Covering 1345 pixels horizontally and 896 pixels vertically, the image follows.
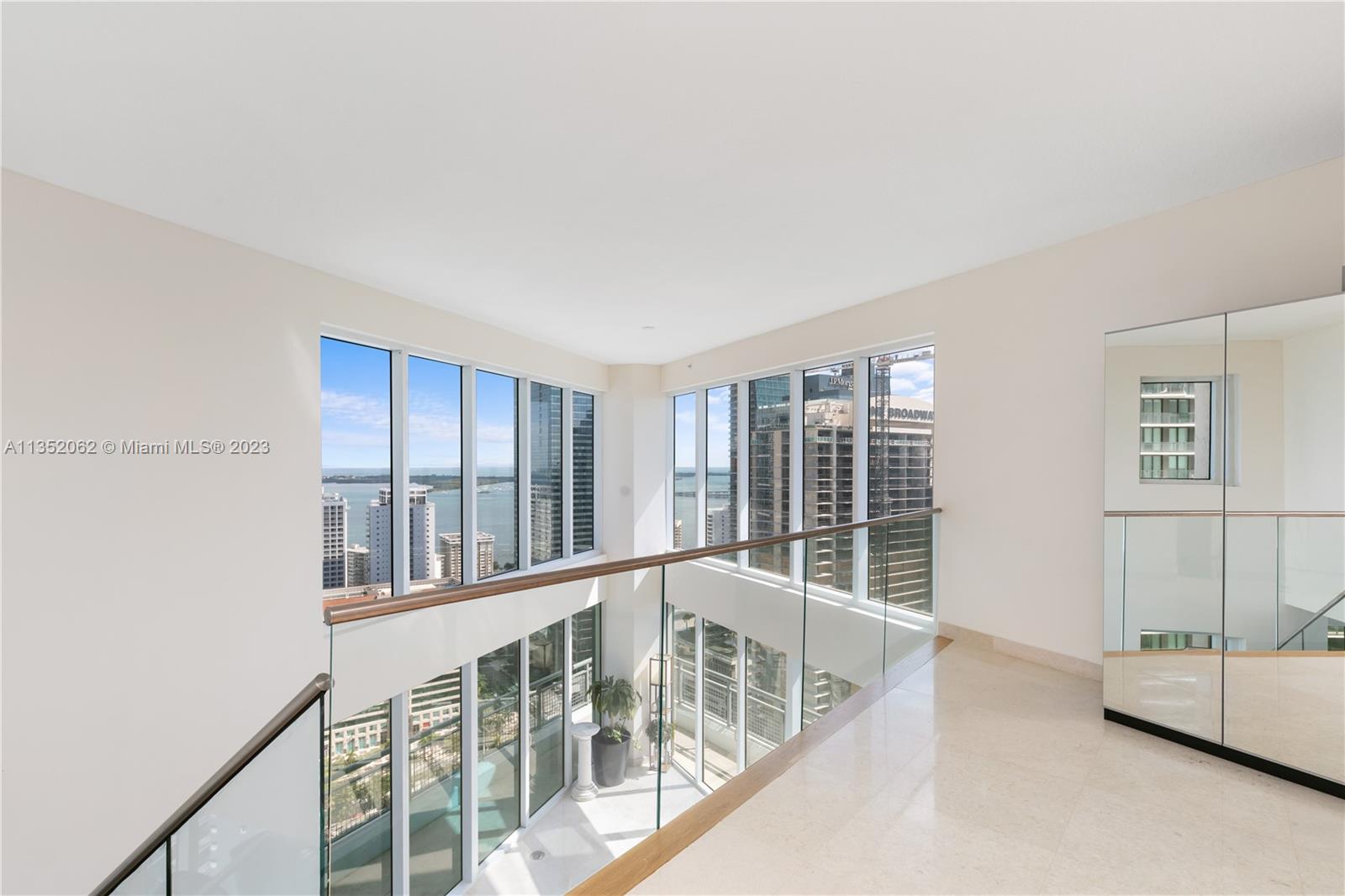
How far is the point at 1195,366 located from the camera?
2.56 m

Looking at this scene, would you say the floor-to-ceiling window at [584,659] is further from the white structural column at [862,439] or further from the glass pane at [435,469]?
the white structural column at [862,439]

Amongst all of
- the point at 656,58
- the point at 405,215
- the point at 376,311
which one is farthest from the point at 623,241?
the point at 376,311

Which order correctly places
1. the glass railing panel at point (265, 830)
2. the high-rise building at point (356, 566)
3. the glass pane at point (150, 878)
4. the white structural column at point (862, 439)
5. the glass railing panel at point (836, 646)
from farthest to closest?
the white structural column at point (862, 439) < the high-rise building at point (356, 566) < the glass railing panel at point (836, 646) < the glass pane at point (150, 878) < the glass railing panel at point (265, 830)

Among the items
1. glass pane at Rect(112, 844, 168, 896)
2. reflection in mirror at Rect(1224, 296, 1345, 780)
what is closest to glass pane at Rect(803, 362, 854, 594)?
reflection in mirror at Rect(1224, 296, 1345, 780)

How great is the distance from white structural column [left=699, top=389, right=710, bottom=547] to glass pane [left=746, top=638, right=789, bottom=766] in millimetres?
4139

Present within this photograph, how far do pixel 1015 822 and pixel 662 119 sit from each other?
2827 millimetres

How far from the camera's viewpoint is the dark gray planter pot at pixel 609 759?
2309 millimetres

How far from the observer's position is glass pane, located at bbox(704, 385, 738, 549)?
692cm

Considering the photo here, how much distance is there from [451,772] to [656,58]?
4299 millimetres

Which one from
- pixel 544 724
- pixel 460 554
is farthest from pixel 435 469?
pixel 544 724

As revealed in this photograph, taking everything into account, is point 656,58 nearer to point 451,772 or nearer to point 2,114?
point 2,114

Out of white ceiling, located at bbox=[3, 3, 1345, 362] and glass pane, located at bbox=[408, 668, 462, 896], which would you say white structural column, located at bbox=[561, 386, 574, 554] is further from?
white ceiling, located at bbox=[3, 3, 1345, 362]

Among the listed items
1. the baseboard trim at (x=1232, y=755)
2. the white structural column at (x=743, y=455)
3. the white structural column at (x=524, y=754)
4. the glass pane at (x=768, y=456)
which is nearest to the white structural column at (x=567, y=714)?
the white structural column at (x=524, y=754)

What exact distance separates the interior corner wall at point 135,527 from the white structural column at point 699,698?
8.14ft
